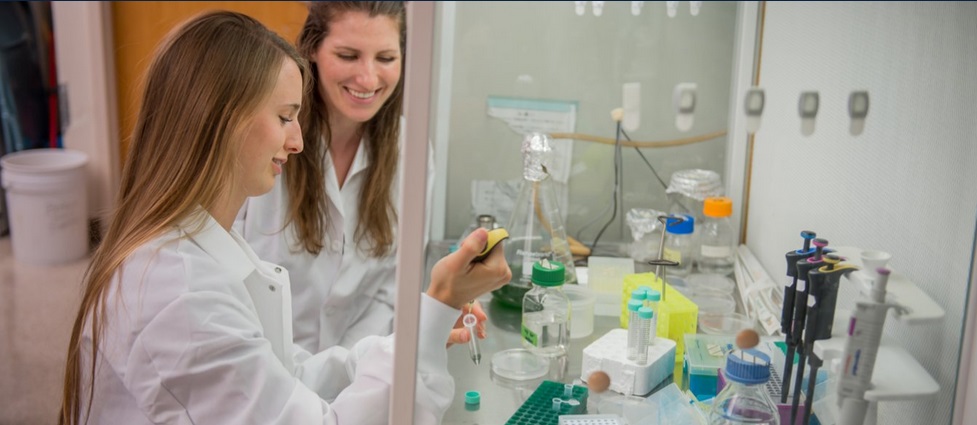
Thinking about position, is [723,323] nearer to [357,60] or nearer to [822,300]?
[822,300]

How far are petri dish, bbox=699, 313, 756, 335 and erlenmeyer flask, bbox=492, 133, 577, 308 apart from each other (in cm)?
23

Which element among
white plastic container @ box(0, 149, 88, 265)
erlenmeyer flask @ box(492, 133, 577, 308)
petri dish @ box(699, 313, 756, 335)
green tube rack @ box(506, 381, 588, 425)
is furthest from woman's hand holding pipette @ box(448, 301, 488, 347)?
white plastic container @ box(0, 149, 88, 265)

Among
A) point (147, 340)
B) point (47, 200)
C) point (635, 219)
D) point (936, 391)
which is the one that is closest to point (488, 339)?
point (635, 219)

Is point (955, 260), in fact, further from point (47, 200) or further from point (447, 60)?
point (47, 200)

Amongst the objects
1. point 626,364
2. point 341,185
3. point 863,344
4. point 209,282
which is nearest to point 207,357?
point 209,282

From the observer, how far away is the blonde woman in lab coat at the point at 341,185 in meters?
1.45

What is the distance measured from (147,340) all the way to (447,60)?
0.48 meters

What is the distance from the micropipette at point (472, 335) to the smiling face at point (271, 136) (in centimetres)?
32

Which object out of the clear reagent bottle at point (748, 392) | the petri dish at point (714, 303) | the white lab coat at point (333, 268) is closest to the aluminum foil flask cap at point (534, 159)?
the white lab coat at point (333, 268)

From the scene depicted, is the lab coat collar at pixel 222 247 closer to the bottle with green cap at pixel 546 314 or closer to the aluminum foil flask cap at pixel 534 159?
the bottle with green cap at pixel 546 314

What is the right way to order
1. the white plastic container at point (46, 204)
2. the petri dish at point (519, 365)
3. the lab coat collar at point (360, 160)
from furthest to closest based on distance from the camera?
the white plastic container at point (46, 204) → the lab coat collar at point (360, 160) → the petri dish at point (519, 365)

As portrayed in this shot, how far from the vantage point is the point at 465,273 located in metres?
1.03

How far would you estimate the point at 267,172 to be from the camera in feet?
3.69

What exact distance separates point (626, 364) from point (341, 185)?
687 millimetres
